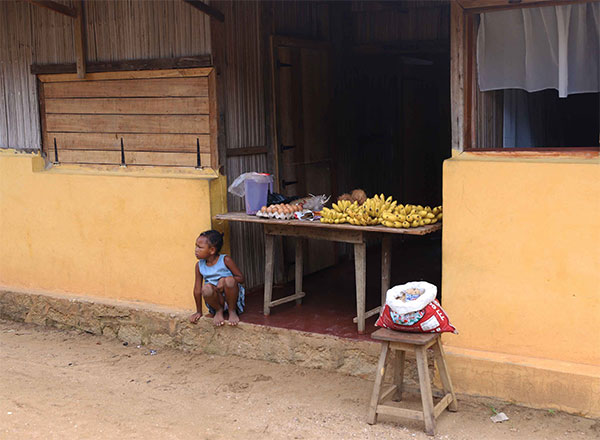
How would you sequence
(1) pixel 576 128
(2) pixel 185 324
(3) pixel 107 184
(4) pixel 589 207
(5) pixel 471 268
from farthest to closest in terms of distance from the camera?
(1) pixel 576 128, (3) pixel 107 184, (2) pixel 185 324, (5) pixel 471 268, (4) pixel 589 207

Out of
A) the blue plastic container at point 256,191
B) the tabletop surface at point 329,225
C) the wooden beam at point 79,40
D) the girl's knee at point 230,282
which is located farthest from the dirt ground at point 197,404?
the wooden beam at point 79,40

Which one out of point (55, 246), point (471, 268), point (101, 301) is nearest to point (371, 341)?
point (471, 268)

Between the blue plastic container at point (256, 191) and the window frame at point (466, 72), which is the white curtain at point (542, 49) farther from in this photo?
the blue plastic container at point (256, 191)

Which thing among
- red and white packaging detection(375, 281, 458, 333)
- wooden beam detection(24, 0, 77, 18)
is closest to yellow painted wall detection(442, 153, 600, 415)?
red and white packaging detection(375, 281, 458, 333)

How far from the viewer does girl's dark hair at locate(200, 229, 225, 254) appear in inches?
240

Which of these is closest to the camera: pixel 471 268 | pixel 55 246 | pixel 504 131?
pixel 471 268

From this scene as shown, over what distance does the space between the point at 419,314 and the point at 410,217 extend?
98 centimetres

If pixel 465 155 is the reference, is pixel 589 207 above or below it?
below

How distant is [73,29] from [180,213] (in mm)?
2188

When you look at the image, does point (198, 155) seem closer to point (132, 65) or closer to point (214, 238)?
point (214, 238)

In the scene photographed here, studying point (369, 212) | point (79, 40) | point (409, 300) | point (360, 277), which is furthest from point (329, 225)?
point (79, 40)

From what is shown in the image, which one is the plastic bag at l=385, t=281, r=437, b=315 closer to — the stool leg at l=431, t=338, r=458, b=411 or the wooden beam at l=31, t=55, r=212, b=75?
the stool leg at l=431, t=338, r=458, b=411

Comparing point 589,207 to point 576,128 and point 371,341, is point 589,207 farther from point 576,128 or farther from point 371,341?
point 576,128

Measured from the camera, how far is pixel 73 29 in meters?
7.09
